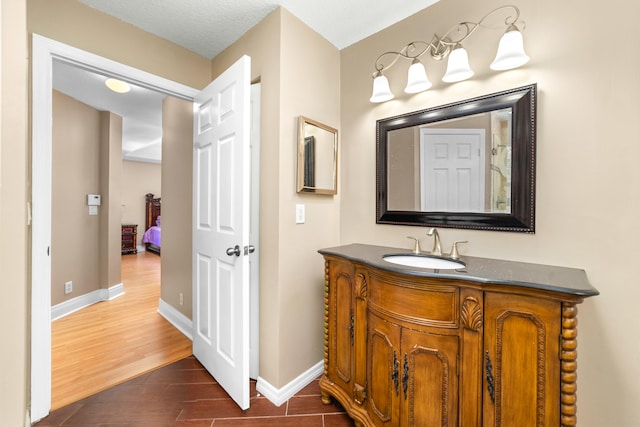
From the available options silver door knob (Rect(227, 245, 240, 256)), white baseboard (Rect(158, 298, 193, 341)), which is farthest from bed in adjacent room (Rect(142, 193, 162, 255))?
silver door knob (Rect(227, 245, 240, 256))

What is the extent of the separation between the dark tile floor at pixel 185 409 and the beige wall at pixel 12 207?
3.42 ft

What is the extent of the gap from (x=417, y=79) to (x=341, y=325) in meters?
1.50

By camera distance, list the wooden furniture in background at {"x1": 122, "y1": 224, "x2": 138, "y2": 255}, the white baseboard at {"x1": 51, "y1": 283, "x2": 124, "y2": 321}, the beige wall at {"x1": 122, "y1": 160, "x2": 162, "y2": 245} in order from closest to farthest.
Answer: the white baseboard at {"x1": 51, "y1": 283, "x2": 124, "y2": 321} < the wooden furniture in background at {"x1": 122, "y1": 224, "x2": 138, "y2": 255} < the beige wall at {"x1": 122, "y1": 160, "x2": 162, "y2": 245}

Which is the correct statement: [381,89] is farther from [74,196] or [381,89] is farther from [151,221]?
[151,221]

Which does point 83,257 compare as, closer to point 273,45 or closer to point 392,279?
point 273,45

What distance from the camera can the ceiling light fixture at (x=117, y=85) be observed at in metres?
2.64

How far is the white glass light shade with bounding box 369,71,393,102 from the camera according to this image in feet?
5.67

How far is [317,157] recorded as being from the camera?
75.8 inches

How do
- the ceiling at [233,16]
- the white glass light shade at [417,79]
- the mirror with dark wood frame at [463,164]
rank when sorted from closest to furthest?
the mirror with dark wood frame at [463,164], the white glass light shade at [417,79], the ceiling at [233,16]

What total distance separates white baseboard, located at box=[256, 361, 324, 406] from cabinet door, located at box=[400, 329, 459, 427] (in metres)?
0.81

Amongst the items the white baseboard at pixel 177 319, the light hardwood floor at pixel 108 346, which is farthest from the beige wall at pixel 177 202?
the light hardwood floor at pixel 108 346

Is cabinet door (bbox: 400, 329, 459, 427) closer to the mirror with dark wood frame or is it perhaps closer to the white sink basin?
the white sink basin

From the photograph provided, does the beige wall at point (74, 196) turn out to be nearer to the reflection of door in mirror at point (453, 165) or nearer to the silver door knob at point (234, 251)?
the silver door knob at point (234, 251)

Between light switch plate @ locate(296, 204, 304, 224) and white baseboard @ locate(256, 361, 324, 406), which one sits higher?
light switch plate @ locate(296, 204, 304, 224)
